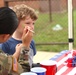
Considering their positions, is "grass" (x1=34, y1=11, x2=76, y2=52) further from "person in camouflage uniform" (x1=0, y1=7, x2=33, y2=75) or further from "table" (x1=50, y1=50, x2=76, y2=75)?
"person in camouflage uniform" (x1=0, y1=7, x2=33, y2=75)

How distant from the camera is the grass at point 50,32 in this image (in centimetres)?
615

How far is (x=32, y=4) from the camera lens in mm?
7855

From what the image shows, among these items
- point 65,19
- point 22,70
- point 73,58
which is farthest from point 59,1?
point 22,70

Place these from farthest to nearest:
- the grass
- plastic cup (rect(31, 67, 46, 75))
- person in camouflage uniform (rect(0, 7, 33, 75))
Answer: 1. the grass
2. plastic cup (rect(31, 67, 46, 75))
3. person in camouflage uniform (rect(0, 7, 33, 75))

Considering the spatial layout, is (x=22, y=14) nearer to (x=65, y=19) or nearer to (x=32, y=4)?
(x=32, y=4)

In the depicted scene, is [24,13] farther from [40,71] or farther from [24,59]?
[40,71]

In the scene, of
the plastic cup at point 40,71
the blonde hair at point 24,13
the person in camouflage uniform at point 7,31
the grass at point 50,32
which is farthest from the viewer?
the grass at point 50,32

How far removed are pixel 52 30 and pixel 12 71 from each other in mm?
6474

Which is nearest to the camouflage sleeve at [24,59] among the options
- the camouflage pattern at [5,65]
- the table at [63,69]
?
the camouflage pattern at [5,65]

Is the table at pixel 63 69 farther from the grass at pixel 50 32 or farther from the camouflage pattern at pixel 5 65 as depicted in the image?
the grass at pixel 50 32

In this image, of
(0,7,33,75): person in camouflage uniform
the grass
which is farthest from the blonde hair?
the grass

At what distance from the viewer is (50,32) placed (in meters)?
7.82

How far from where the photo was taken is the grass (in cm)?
615

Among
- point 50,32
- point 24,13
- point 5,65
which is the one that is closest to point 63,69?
point 24,13
